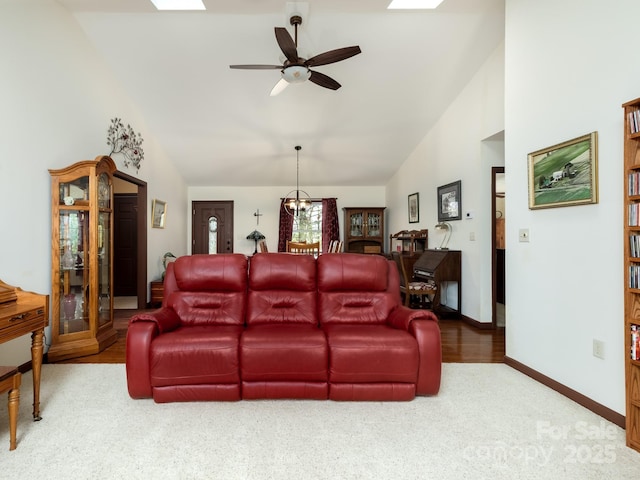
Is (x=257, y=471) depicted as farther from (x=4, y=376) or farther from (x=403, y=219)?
(x=403, y=219)

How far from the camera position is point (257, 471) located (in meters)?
1.59

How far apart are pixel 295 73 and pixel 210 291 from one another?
2125mm

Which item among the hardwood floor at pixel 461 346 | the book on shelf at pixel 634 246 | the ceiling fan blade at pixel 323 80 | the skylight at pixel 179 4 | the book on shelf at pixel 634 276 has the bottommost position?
the hardwood floor at pixel 461 346

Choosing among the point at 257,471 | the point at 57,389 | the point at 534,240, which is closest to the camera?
the point at 257,471

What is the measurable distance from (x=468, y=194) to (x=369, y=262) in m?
2.24

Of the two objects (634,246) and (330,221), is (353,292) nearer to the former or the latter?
(634,246)

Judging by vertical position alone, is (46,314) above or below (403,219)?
below

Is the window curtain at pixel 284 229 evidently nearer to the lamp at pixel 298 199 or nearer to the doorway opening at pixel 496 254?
the lamp at pixel 298 199

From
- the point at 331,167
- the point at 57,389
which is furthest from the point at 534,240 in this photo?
the point at 331,167

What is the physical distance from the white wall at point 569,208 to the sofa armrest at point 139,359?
9.58ft

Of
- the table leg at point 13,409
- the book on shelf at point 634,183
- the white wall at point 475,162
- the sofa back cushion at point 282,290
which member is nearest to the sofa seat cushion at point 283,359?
the sofa back cushion at point 282,290

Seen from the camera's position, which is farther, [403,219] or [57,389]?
[403,219]

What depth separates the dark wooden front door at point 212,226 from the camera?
291 inches

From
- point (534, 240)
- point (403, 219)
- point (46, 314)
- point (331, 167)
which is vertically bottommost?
point (46, 314)
